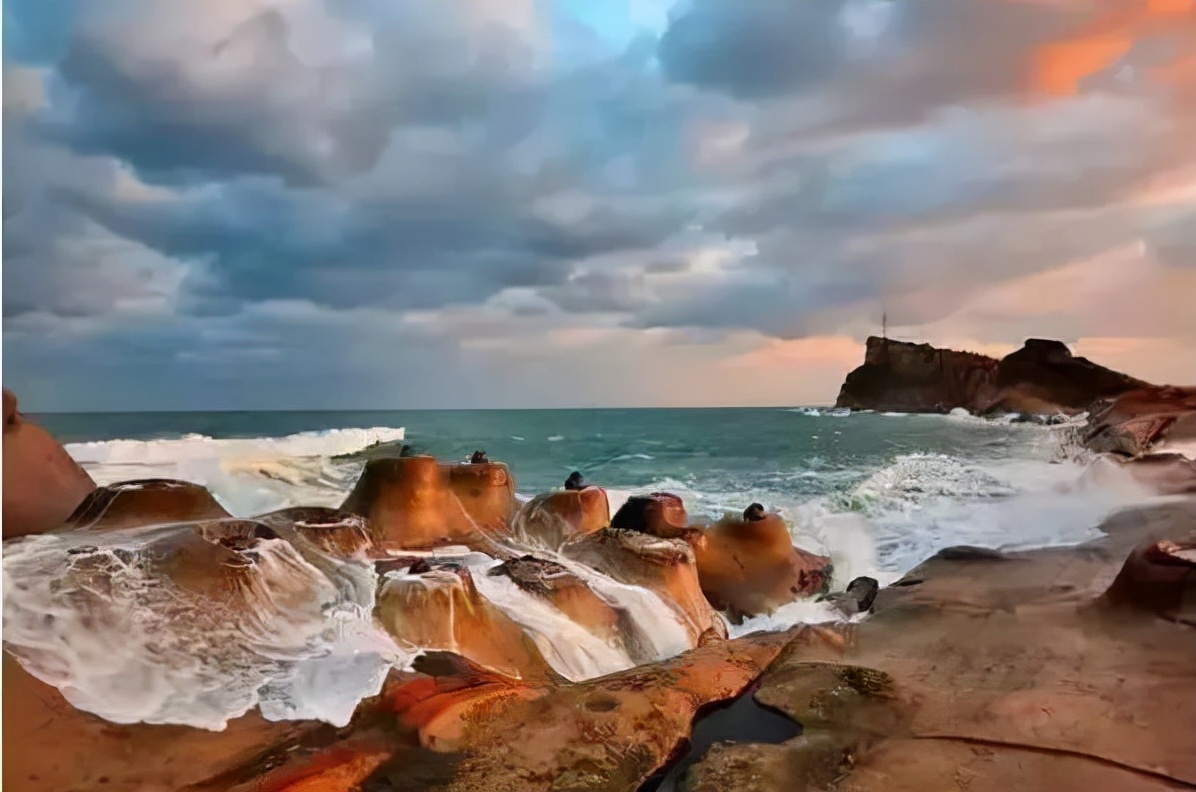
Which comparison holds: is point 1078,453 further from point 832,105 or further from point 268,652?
point 268,652

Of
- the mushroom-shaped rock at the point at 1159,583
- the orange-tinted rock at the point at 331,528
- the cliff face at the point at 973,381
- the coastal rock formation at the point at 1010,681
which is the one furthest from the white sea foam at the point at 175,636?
the mushroom-shaped rock at the point at 1159,583

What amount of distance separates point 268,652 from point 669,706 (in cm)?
100

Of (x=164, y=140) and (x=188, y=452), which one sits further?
(x=188, y=452)

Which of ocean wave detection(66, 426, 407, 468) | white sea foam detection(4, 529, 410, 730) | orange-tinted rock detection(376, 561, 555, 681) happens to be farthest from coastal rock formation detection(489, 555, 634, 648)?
ocean wave detection(66, 426, 407, 468)

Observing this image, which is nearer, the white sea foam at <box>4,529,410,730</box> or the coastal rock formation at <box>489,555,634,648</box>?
the white sea foam at <box>4,529,410,730</box>

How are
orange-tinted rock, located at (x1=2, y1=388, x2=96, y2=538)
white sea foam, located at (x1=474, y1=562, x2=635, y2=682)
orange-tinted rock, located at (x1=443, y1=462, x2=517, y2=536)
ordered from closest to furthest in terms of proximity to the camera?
1. orange-tinted rock, located at (x1=2, y1=388, x2=96, y2=538)
2. white sea foam, located at (x1=474, y1=562, x2=635, y2=682)
3. orange-tinted rock, located at (x1=443, y1=462, x2=517, y2=536)

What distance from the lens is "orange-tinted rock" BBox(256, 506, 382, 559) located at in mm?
2312

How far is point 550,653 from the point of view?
2.18 metres

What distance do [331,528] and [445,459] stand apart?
1.37ft

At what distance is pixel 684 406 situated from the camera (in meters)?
2.61

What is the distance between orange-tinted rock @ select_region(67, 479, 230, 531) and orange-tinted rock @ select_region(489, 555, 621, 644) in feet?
2.91

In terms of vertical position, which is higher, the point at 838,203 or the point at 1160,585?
the point at 838,203

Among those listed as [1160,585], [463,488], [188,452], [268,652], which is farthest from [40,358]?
[1160,585]

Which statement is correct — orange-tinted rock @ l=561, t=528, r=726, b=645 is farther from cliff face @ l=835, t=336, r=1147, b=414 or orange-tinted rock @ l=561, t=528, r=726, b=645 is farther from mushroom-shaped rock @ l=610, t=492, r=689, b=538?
cliff face @ l=835, t=336, r=1147, b=414
